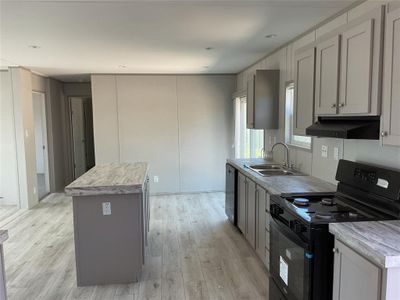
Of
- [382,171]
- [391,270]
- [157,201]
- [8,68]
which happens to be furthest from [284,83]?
[8,68]

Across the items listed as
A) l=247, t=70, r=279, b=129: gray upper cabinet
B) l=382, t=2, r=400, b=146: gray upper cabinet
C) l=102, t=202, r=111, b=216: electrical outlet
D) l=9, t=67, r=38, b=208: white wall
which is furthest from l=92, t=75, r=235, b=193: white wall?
l=382, t=2, r=400, b=146: gray upper cabinet

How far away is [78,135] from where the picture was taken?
27.0 feet

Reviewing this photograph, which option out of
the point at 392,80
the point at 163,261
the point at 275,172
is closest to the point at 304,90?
the point at 392,80

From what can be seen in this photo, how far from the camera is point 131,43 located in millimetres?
3777

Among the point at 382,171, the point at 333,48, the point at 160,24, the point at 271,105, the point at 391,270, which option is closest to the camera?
the point at 391,270

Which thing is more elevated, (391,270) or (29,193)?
(391,270)

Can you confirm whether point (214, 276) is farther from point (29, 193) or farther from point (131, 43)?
point (29, 193)

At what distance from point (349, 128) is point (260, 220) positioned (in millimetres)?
1504

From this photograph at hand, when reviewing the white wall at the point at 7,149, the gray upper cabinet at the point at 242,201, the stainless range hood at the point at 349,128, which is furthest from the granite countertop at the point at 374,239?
the white wall at the point at 7,149

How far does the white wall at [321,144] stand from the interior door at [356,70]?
33 cm

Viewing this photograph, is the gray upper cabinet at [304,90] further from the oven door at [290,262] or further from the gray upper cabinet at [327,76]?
the oven door at [290,262]

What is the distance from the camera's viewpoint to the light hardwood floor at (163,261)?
115 inches

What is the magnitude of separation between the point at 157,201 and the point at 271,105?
300 cm

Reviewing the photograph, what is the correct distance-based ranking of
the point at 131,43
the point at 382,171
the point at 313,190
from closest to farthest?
1. the point at 382,171
2. the point at 313,190
3. the point at 131,43
